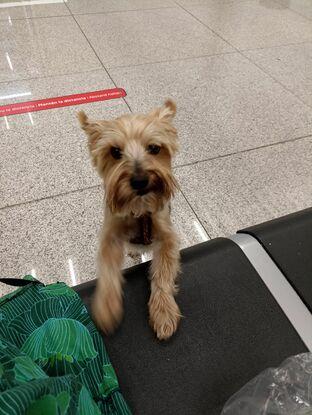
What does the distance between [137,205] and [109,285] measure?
30 centimetres

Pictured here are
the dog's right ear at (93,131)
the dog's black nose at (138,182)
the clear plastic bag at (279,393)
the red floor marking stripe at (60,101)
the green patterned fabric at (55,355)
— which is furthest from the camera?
the red floor marking stripe at (60,101)

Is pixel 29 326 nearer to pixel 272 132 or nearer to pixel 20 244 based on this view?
pixel 20 244

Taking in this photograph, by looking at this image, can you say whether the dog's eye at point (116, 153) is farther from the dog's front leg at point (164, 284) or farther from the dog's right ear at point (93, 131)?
the dog's front leg at point (164, 284)

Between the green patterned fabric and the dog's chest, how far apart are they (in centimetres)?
36

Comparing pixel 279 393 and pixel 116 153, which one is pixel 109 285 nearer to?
pixel 116 153

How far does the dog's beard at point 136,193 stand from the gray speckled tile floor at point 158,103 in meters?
0.62

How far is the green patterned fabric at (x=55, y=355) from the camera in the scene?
66 cm

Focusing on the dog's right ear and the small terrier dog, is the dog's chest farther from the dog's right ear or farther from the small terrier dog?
the dog's right ear

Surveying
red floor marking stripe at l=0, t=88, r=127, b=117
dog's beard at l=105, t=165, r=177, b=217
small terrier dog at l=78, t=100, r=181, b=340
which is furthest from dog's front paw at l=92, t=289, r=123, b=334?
red floor marking stripe at l=0, t=88, r=127, b=117

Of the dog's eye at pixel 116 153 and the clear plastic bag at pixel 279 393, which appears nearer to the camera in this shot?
the clear plastic bag at pixel 279 393

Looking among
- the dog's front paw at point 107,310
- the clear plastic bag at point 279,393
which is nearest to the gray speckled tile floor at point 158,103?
the dog's front paw at point 107,310

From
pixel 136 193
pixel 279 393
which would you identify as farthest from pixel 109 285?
pixel 279 393

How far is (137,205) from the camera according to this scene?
1.23m

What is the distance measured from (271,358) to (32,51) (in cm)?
353
